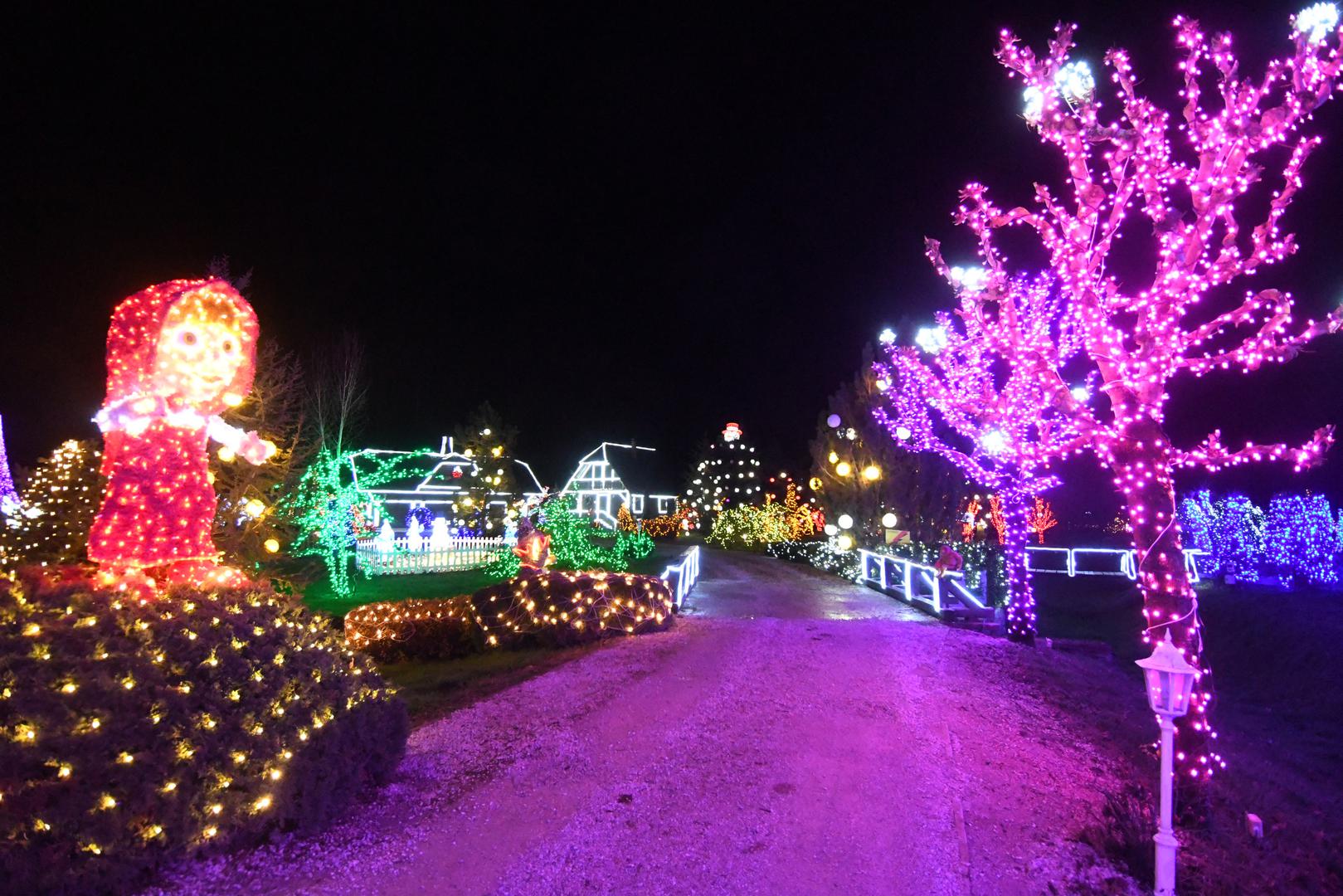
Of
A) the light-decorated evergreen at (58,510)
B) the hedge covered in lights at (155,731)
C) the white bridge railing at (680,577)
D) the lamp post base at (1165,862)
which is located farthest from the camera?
the white bridge railing at (680,577)

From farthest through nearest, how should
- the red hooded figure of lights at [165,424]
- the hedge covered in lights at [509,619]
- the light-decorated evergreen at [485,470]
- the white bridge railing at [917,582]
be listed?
the light-decorated evergreen at [485,470] < the white bridge railing at [917,582] < the hedge covered in lights at [509,619] < the red hooded figure of lights at [165,424]

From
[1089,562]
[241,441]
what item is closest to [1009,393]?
[241,441]

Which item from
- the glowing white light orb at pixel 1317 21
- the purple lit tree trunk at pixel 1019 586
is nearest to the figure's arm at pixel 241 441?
the glowing white light orb at pixel 1317 21

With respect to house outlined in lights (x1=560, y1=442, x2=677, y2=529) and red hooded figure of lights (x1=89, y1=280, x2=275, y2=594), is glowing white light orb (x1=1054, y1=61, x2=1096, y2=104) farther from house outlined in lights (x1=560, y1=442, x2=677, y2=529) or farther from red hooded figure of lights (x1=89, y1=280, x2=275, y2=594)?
house outlined in lights (x1=560, y1=442, x2=677, y2=529)

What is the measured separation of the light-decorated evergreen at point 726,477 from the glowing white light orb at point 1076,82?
31.7 m

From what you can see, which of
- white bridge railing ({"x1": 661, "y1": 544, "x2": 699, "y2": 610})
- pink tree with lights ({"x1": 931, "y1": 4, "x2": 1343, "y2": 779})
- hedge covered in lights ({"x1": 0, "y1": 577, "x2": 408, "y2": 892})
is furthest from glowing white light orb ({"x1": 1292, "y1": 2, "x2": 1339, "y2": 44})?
white bridge railing ({"x1": 661, "y1": 544, "x2": 699, "y2": 610})

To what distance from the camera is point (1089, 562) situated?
79.9 feet

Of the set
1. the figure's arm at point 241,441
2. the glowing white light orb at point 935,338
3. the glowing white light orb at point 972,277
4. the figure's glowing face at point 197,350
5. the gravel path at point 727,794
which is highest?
the glowing white light orb at point 935,338

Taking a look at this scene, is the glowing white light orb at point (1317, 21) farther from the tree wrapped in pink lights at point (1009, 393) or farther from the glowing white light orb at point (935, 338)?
the glowing white light orb at point (935, 338)

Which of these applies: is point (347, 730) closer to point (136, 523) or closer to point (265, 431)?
point (136, 523)

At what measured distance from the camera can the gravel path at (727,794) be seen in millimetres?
3822

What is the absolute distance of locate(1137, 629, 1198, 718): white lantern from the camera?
4055 mm

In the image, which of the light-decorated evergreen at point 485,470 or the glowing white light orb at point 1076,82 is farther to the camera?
the light-decorated evergreen at point 485,470

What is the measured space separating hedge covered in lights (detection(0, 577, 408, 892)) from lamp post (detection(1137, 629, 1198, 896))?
4405mm
